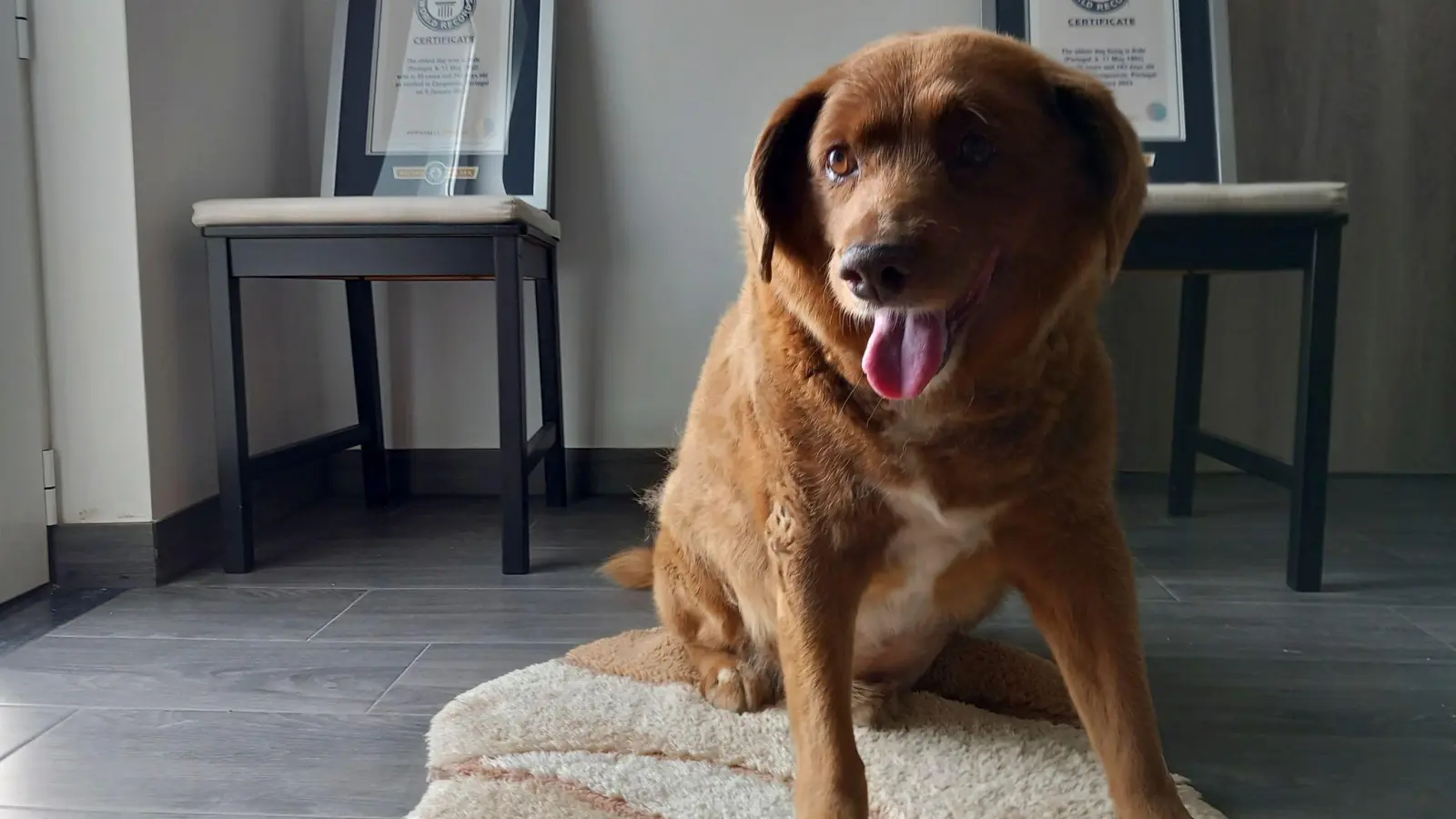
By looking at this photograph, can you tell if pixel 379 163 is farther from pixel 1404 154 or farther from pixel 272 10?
pixel 1404 154

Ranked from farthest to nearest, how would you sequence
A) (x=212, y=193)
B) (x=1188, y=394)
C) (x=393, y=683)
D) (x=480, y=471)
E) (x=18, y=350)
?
(x=480, y=471) → (x=1188, y=394) → (x=212, y=193) → (x=18, y=350) → (x=393, y=683)

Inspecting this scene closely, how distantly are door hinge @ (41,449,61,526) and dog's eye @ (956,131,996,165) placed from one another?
181 cm

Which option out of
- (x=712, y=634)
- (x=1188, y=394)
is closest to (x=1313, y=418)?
(x=1188, y=394)

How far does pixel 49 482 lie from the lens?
5.85 feet

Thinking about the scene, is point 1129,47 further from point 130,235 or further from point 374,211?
point 130,235

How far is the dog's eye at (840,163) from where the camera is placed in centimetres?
89

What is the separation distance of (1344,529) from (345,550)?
7.31ft

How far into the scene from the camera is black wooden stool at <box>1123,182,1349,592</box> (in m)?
1.62

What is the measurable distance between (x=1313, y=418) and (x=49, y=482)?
237 cm

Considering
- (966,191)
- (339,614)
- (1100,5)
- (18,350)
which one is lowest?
(339,614)

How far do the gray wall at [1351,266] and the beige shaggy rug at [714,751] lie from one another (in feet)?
4.78

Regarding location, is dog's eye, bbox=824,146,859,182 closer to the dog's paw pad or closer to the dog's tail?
the dog's paw pad

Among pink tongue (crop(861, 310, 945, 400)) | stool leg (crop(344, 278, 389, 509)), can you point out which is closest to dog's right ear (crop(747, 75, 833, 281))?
pink tongue (crop(861, 310, 945, 400))

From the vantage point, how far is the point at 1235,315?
248cm
